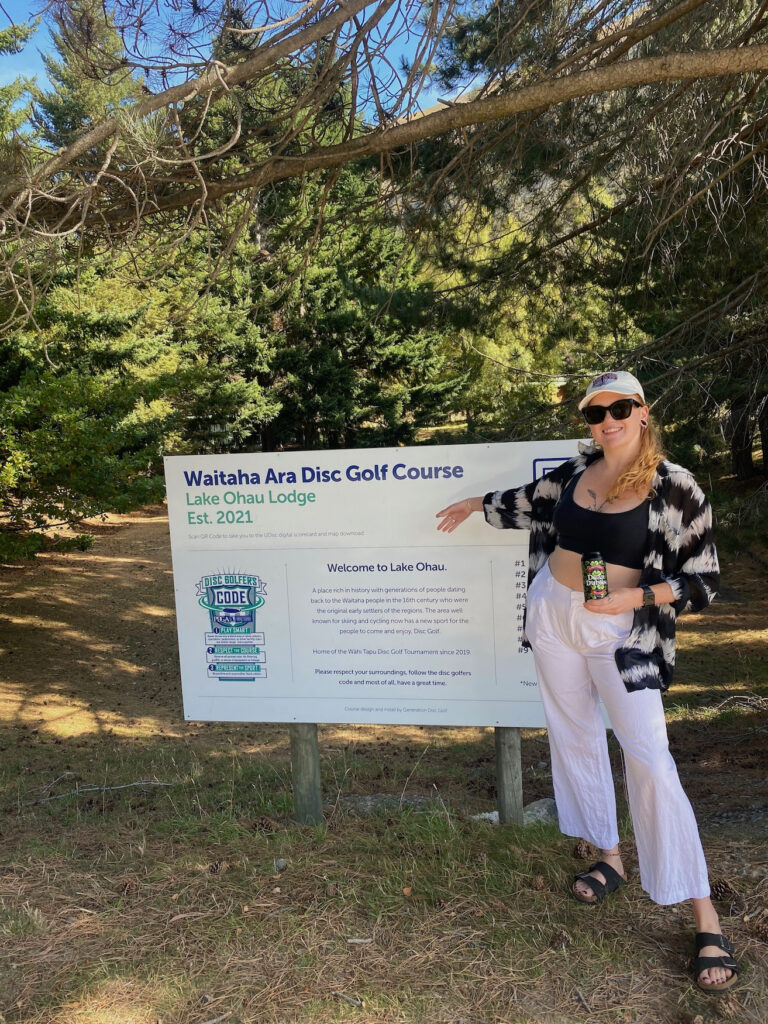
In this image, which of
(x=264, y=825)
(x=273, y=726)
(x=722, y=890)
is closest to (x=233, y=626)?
(x=264, y=825)

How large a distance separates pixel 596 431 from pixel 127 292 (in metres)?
15.4

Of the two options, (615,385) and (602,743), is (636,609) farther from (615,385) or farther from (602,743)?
(615,385)

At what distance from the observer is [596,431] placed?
298 cm

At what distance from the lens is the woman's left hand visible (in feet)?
9.20

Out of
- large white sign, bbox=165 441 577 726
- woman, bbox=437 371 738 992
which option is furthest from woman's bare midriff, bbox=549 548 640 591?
large white sign, bbox=165 441 577 726

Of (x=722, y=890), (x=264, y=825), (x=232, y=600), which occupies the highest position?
→ (x=232, y=600)

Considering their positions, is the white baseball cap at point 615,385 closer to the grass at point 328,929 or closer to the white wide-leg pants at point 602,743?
the white wide-leg pants at point 602,743

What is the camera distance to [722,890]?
327 cm

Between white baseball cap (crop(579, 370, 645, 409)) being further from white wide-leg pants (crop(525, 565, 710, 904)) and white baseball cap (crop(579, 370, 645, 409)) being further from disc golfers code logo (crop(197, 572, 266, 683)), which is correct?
disc golfers code logo (crop(197, 572, 266, 683))

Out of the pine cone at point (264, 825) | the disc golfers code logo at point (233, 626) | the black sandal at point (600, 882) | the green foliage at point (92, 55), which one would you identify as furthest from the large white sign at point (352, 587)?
the green foliage at point (92, 55)

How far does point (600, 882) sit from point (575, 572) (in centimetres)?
124

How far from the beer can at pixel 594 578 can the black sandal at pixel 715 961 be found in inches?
45.7

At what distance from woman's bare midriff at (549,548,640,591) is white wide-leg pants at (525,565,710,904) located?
0.03 meters

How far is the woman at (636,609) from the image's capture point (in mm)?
2836
